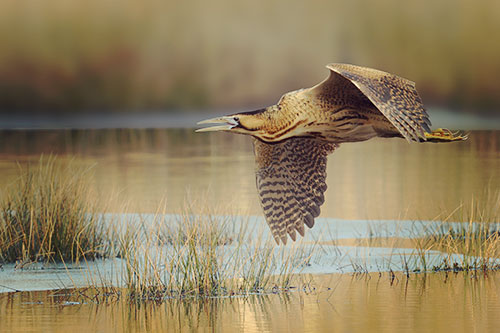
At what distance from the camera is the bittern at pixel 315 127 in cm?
946

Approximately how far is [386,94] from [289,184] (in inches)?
81.3

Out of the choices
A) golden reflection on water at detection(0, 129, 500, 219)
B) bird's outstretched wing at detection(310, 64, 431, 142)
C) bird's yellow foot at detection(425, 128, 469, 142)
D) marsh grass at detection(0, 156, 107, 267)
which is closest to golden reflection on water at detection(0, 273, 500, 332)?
marsh grass at detection(0, 156, 107, 267)

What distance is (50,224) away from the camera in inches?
506

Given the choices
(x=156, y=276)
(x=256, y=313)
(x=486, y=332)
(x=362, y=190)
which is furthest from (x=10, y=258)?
(x=362, y=190)

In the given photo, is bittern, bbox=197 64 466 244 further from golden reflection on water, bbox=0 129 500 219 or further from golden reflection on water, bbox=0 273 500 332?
golden reflection on water, bbox=0 129 500 219

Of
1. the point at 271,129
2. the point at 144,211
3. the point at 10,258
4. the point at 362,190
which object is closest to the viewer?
the point at 271,129

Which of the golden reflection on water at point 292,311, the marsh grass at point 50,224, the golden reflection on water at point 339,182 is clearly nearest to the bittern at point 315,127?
the golden reflection on water at point 292,311

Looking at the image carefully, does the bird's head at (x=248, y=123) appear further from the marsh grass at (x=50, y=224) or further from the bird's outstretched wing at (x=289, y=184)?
the marsh grass at (x=50, y=224)

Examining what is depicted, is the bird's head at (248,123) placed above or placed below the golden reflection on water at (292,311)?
above

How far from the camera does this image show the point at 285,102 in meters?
10.1

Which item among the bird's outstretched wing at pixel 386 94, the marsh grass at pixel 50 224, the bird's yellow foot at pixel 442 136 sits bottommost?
the marsh grass at pixel 50 224

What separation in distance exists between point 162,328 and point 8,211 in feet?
13.0

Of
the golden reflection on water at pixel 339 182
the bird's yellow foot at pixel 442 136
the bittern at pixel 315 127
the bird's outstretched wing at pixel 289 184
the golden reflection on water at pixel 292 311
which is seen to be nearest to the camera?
the bittern at pixel 315 127

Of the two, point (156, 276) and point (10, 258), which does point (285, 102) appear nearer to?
point (156, 276)
